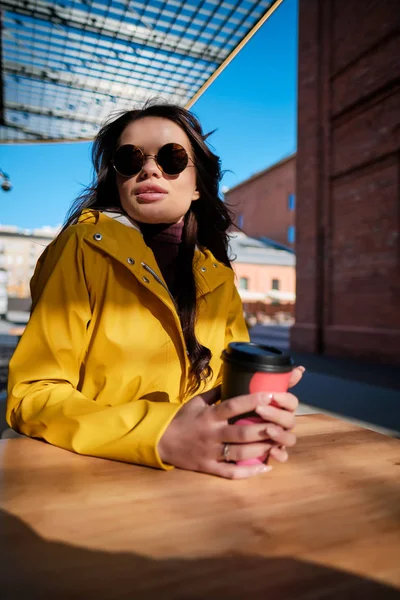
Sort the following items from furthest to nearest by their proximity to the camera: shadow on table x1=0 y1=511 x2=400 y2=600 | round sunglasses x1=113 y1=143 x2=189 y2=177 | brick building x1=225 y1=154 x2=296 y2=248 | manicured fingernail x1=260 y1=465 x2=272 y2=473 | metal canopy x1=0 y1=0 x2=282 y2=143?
brick building x1=225 y1=154 x2=296 y2=248
metal canopy x1=0 y1=0 x2=282 y2=143
round sunglasses x1=113 y1=143 x2=189 y2=177
manicured fingernail x1=260 y1=465 x2=272 y2=473
shadow on table x1=0 y1=511 x2=400 y2=600

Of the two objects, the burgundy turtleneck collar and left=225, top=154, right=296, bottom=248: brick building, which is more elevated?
left=225, top=154, right=296, bottom=248: brick building

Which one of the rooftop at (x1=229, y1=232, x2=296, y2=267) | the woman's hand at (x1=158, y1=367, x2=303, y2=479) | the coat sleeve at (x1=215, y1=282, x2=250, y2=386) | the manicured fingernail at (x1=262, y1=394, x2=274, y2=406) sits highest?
the rooftop at (x1=229, y1=232, x2=296, y2=267)

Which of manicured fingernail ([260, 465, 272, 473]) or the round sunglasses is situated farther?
the round sunglasses

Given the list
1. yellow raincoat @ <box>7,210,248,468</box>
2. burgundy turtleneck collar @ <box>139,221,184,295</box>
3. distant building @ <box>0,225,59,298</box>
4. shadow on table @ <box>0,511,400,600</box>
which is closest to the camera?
shadow on table @ <box>0,511,400,600</box>

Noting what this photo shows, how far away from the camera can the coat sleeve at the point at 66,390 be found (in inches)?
32.5

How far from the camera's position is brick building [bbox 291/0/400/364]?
6.95m

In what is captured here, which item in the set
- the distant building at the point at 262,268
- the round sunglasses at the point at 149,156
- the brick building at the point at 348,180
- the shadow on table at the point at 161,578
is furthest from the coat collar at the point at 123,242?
the distant building at the point at 262,268

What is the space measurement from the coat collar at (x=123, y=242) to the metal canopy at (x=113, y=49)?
10.9 feet

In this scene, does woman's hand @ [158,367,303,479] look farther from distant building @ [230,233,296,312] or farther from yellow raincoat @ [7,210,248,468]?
distant building @ [230,233,296,312]

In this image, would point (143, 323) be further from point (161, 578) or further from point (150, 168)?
point (161, 578)

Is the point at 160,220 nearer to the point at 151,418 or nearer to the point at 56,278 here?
the point at 56,278

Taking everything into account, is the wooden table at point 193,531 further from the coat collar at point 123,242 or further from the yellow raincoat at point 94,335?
the coat collar at point 123,242

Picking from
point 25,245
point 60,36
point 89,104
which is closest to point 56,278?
point 60,36

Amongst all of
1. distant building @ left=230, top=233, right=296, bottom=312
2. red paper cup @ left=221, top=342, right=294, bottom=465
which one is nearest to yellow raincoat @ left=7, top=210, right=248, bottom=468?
red paper cup @ left=221, top=342, right=294, bottom=465
